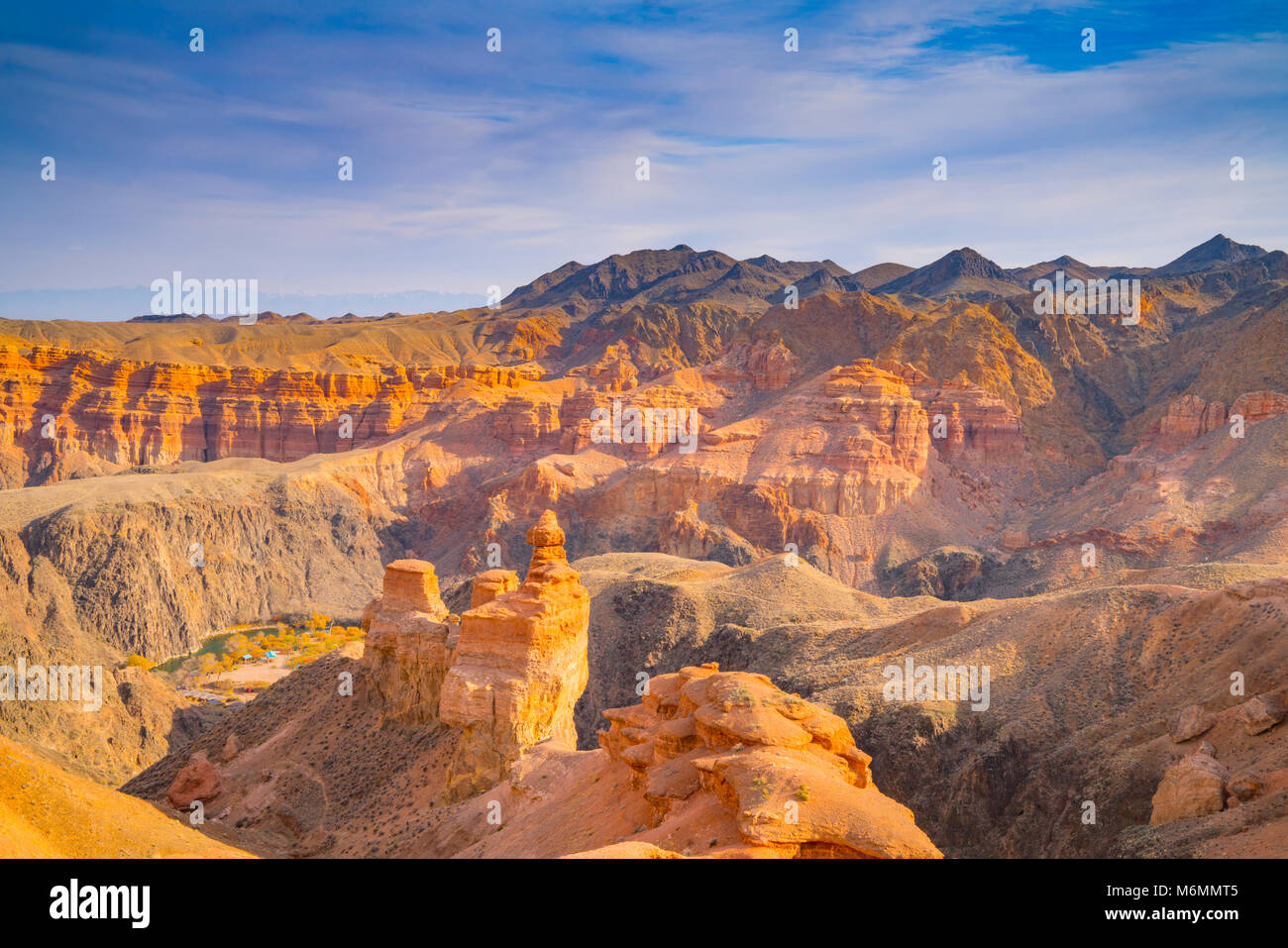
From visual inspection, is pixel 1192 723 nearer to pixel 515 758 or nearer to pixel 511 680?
pixel 515 758

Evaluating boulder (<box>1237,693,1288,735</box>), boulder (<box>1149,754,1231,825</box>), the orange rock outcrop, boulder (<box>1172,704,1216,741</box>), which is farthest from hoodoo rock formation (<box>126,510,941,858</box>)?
boulder (<box>1172,704,1216,741</box>)

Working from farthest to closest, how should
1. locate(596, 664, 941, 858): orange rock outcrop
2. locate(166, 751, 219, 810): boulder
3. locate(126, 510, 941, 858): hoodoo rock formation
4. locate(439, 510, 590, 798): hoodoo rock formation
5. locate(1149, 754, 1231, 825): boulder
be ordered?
locate(166, 751, 219, 810): boulder, locate(439, 510, 590, 798): hoodoo rock formation, locate(1149, 754, 1231, 825): boulder, locate(126, 510, 941, 858): hoodoo rock formation, locate(596, 664, 941, 858): orange rock outcrop

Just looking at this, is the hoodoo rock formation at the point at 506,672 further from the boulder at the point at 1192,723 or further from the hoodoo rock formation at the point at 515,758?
the boulder at the point at 1192,723

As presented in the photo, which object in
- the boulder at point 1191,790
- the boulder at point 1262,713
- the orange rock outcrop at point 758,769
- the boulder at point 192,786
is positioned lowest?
the boulder at point 192,786

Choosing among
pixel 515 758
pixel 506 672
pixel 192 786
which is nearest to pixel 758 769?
pixel 515 758

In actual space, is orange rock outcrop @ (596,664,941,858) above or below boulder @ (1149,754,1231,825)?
above

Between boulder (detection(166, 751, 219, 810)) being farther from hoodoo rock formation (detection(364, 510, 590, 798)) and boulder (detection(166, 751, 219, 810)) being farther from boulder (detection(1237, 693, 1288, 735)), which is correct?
boulder (detection(1237, 693, 1288, 735))

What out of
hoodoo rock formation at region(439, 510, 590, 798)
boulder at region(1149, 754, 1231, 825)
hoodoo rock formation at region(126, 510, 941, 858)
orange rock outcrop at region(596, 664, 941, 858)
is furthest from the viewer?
hoodoo rock formation at region(439, 510, 590, 798)

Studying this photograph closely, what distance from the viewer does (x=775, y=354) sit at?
128750 millimetres

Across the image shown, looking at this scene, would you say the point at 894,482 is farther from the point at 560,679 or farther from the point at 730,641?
the point at 560,679

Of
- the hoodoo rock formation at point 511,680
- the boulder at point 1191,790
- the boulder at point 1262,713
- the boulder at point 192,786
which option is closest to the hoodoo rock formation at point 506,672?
the hoodoo rock formation at point 511,680
